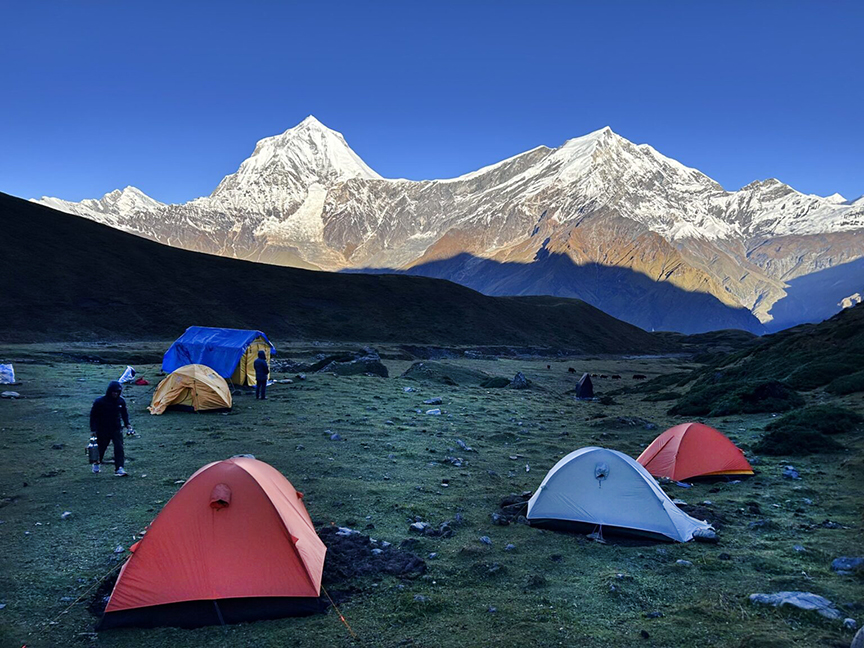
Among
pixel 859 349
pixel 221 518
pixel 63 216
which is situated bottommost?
pixel 221 518

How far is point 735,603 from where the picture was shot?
25.8ft

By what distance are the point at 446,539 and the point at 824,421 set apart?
1428 centimetres

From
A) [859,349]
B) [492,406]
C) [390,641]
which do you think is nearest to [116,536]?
[390,641]

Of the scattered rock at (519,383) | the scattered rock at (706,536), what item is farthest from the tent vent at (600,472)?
the scattered rock at (519,383)

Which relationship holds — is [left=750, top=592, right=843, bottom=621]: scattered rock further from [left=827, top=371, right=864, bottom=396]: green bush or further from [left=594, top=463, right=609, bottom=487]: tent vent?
[left=827, top=371, right=864, bottom=396]: green bush

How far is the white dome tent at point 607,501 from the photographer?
10453 mm

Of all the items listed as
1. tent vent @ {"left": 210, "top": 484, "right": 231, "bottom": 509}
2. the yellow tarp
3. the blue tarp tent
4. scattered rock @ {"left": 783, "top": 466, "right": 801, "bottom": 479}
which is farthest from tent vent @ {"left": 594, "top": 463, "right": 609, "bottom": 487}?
the blue tarp tent

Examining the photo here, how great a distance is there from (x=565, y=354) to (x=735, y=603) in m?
98.7

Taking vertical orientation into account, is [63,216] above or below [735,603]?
above

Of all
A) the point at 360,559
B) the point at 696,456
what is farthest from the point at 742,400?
the point at 360,559

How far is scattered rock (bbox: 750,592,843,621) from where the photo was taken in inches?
290

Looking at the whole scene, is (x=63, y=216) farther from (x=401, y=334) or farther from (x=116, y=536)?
(x=116, y=536)

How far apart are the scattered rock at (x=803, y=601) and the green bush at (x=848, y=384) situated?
59.1 ft

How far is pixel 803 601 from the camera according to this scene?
7613mm
